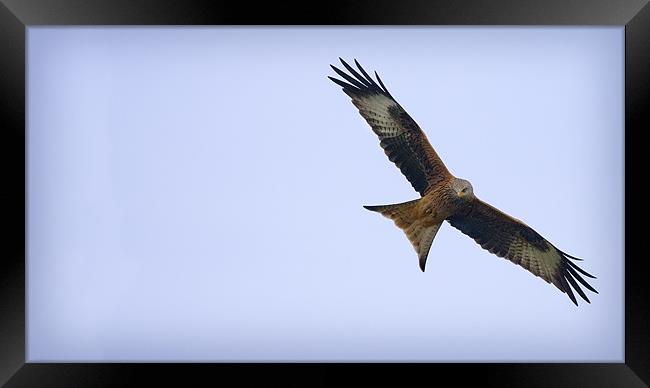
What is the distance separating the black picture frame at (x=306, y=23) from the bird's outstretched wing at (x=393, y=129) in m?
0.26

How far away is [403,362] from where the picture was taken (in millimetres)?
2498

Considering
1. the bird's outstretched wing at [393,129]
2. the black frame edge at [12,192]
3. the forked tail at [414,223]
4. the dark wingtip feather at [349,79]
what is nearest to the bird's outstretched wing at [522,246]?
the forked tail at [414,223]

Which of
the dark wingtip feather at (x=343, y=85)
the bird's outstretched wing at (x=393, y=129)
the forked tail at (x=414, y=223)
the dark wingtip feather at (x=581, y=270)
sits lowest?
the dark wingtip feather at (x=581, y=270)

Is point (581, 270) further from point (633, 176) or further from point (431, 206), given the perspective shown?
point (431, 206)

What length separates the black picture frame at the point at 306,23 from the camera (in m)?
2.34

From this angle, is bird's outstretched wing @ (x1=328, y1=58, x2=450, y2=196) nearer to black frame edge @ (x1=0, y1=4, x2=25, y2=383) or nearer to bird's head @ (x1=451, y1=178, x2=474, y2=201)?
bird's head @ (x1=451, y1=178, x2=474, y2=201)

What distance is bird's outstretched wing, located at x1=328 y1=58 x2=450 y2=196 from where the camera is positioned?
2430mm

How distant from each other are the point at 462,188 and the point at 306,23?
0.95 m

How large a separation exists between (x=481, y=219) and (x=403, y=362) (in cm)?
71

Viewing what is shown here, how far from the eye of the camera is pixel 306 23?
2.39m

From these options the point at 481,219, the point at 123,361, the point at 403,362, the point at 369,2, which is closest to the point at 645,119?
the point at 481,219

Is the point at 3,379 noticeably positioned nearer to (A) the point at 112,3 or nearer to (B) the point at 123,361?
(B) the point at 123,361

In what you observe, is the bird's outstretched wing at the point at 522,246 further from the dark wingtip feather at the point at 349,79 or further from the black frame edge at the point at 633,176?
the dark wingtip feather at the point at 349,79

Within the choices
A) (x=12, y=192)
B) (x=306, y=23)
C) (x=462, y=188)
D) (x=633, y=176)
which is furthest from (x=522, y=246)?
(x=12, y=192)
